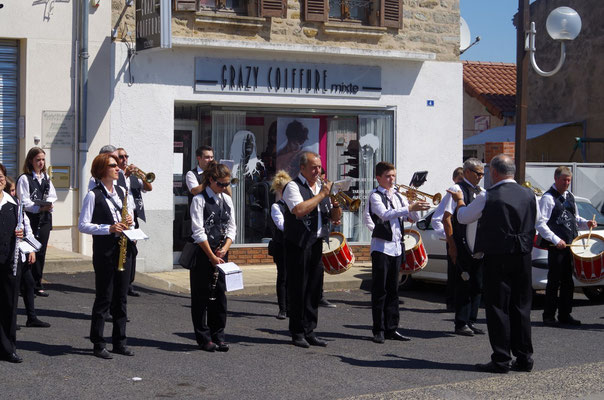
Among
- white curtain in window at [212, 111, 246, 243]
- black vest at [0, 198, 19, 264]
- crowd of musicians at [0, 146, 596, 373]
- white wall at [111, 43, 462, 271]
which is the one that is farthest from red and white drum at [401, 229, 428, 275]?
black vest at [0, 198, 19, 264]

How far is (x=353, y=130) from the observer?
1730 centimetres

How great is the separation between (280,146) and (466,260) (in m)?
6.66

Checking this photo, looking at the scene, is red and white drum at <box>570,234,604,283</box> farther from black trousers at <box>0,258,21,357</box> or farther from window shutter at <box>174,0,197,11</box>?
window shutter at <box>174,0,197,11</box>

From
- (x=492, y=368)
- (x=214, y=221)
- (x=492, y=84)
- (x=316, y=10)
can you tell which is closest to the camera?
(x=492, y=368)

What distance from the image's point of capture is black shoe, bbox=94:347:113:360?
28.0 feet

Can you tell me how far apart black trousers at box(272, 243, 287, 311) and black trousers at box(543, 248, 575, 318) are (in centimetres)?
310

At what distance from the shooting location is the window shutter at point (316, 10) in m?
16.4

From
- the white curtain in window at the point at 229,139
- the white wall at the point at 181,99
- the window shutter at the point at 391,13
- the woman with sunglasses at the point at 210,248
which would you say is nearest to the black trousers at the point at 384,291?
the woman with sunglasses at the point at 210,248

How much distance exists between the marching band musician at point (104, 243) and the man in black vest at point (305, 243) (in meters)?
1.67

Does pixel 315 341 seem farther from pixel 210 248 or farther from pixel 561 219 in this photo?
pixel 561 219

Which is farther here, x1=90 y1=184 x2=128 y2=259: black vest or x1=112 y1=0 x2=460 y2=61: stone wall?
x1=112 y1=0 x2=460 y2=61: stone wall

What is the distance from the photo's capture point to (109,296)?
8617mm

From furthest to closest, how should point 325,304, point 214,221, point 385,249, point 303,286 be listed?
point 325,304, point 385,249, point 303,286, point 214,221

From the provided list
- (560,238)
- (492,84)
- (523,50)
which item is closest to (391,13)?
(523,50)
